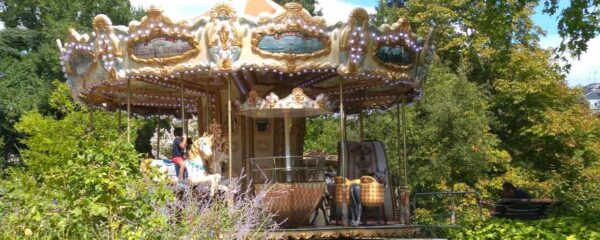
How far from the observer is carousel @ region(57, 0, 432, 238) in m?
12.1

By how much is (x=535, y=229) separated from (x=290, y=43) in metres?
5.45

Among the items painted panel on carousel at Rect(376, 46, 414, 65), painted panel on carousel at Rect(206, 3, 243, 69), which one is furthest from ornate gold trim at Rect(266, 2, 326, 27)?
painted panel on carousel at Rect(376, 46, 414, 65)

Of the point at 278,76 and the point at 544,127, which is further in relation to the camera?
the point at 544,127

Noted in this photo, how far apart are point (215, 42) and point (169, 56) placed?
2.98ft

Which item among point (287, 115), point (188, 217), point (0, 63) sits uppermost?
point (0, 63)

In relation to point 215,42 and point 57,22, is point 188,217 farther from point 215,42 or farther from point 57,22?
point 57,22

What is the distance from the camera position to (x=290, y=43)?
12.2 m

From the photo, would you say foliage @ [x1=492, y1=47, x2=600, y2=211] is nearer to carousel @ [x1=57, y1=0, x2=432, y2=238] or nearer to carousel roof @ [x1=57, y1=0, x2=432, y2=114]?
carousel @ [x1=57, y1=0, x2=432, y2=238]

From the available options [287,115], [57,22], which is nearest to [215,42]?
[287,115]

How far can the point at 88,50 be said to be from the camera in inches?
523

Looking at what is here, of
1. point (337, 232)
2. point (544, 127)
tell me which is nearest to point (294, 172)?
point (337, 232)

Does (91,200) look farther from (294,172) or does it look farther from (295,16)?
(294,172)

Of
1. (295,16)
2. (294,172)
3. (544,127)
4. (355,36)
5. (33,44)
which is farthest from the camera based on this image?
(33,44)

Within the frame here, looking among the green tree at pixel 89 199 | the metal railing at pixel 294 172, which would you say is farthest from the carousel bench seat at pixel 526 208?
the green tree at pixel 89 199
